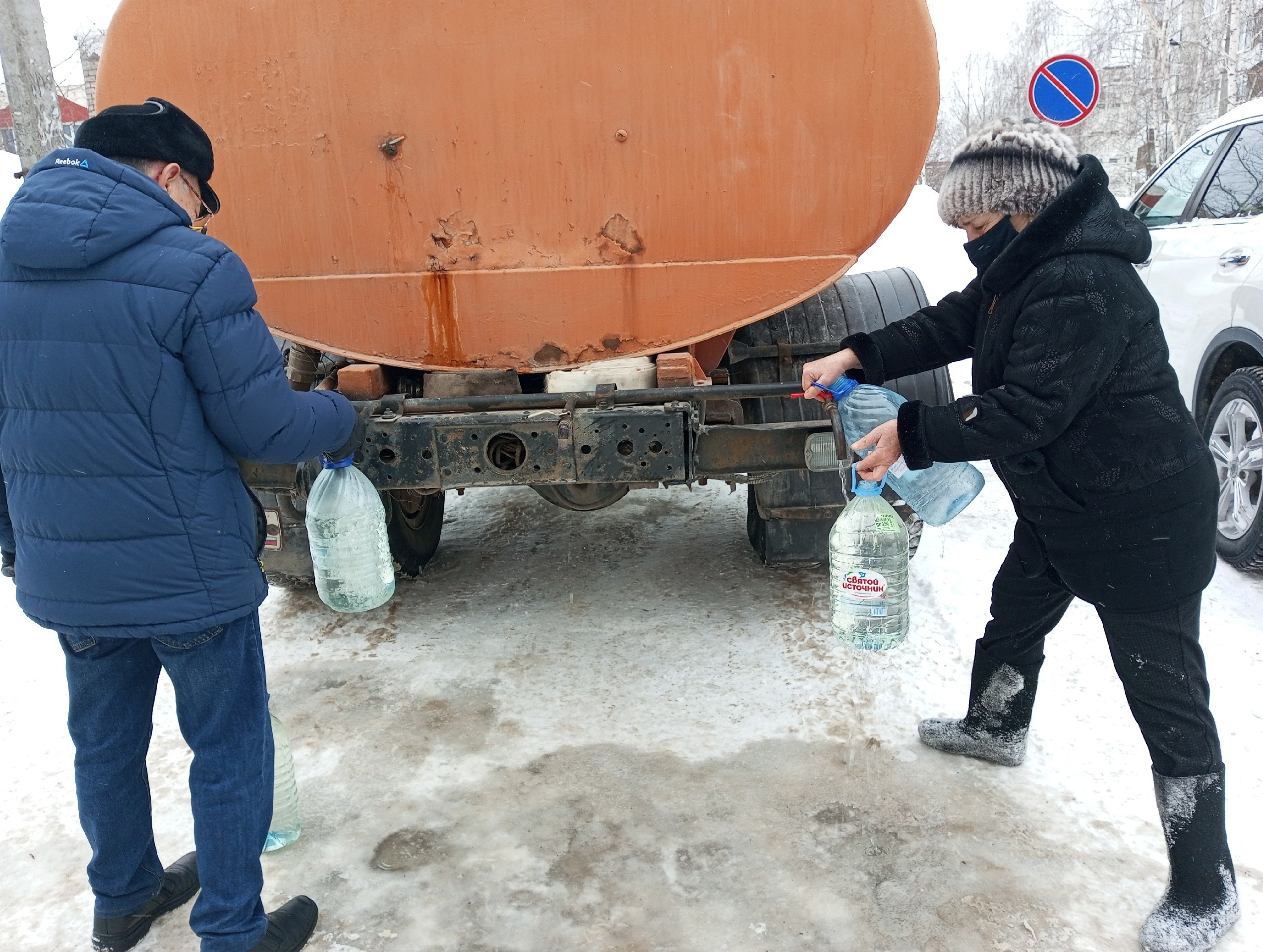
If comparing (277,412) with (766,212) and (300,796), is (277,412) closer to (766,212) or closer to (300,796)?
(300,796)

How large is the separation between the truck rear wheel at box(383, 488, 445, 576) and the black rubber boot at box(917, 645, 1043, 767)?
225cm

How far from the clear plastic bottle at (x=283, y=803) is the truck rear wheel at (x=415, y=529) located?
1410 millimetres

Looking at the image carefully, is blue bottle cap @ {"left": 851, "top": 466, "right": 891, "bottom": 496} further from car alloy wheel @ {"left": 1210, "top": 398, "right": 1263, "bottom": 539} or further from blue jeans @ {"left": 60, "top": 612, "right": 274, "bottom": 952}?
car alloy wheel @ {"left": 1210, "top": 398, "right": 1263, "bottom": 539}

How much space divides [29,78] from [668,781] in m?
8.17

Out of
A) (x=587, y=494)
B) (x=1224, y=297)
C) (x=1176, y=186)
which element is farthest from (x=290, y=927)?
(x=1176, y=186)

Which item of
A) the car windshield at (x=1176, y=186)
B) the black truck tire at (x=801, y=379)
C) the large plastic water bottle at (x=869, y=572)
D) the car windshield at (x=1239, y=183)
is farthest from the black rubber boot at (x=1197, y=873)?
the car windshield at (x=1176, y=186)

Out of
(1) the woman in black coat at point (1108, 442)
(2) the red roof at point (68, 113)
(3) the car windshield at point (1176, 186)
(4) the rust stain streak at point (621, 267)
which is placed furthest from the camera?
(2) the red roof at point (68, 113)

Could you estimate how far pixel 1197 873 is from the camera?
219cm

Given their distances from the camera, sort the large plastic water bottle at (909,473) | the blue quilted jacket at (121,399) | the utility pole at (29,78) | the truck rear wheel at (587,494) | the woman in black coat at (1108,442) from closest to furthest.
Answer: the blue quilted jacket at (121,399) < the woman in black coat at (1108,442) < the large plastic water bottle at (909,473) < the truck rear wheel at (587,494) < the utility pole at (29,78)

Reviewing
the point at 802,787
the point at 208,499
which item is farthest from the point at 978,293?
the point at 208,499

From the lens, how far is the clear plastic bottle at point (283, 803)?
104 inches

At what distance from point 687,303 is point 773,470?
0.63m

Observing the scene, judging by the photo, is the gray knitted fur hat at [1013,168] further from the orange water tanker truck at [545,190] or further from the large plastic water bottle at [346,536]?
the large plastic water bottle at [346,536]

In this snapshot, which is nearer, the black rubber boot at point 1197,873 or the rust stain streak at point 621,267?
the black rubber boot at point 1197,873
